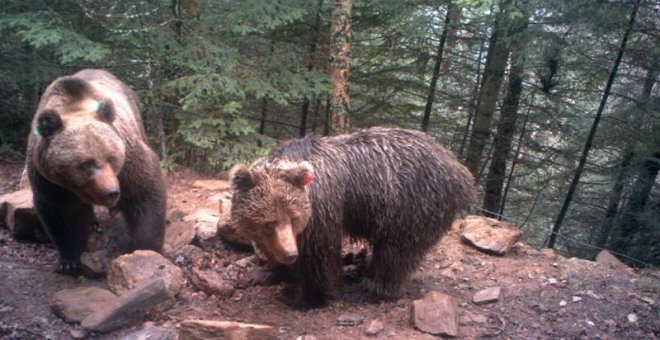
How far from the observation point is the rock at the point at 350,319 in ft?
13.2

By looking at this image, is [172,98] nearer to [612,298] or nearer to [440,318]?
[440,318]

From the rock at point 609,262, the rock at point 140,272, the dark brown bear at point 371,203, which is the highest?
the dark brown bear at point 371,203

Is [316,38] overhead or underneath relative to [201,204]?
overhead

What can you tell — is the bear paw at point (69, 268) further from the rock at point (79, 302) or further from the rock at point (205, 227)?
the rock at point (205, 227)

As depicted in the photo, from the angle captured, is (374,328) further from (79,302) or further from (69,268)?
(69,268)

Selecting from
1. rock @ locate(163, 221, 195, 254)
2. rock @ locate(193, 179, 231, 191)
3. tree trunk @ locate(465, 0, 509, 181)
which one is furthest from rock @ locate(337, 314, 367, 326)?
tree trunk @ locate(465, 0, 509, 181)

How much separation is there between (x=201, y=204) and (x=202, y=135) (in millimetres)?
1239

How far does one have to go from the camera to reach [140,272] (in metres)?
3.97

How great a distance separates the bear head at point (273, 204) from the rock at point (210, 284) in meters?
0.86

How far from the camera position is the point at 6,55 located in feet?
24.5

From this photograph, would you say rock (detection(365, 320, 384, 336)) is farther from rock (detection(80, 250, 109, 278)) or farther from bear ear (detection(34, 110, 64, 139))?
bear ear (detection(34, 110, 64, 139))

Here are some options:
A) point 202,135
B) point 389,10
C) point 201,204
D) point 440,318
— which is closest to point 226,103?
point 202,135

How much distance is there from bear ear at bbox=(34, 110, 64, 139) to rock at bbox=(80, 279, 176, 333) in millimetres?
1347

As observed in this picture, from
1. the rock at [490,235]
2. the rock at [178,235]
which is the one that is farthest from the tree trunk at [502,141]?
the rock at [178,235]
